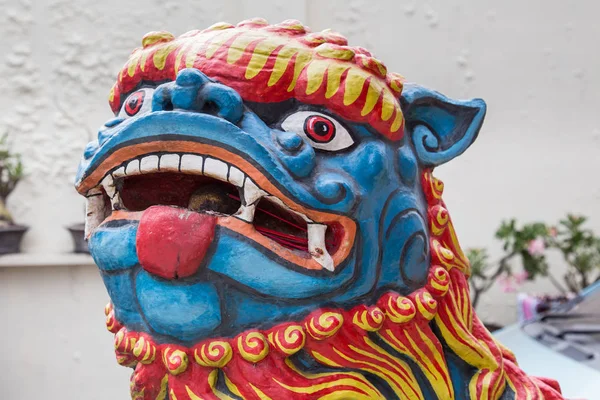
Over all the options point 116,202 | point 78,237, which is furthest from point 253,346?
point 78,237

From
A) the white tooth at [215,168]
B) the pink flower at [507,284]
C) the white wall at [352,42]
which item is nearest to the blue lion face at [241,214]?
the white tooth at [215,168]

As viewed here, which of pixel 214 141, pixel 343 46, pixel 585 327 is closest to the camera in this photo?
pixel 214 141

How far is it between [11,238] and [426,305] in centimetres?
256

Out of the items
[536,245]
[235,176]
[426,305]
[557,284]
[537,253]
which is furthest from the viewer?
[557,284]

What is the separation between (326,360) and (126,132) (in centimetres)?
35

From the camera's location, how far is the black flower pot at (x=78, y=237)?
275cm

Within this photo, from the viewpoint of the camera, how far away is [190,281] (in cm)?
66

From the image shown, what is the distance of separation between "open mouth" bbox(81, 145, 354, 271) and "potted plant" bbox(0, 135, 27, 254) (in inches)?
90.6

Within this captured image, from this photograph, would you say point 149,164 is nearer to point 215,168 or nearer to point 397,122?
point 215,168

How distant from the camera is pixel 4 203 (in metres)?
2.85

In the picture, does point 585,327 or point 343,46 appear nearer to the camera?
point 343,46

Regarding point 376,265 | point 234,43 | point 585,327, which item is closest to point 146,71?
point 234,43

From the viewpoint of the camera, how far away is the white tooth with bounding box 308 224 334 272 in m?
0.67

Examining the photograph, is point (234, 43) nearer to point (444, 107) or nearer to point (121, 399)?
point (444, 107)
